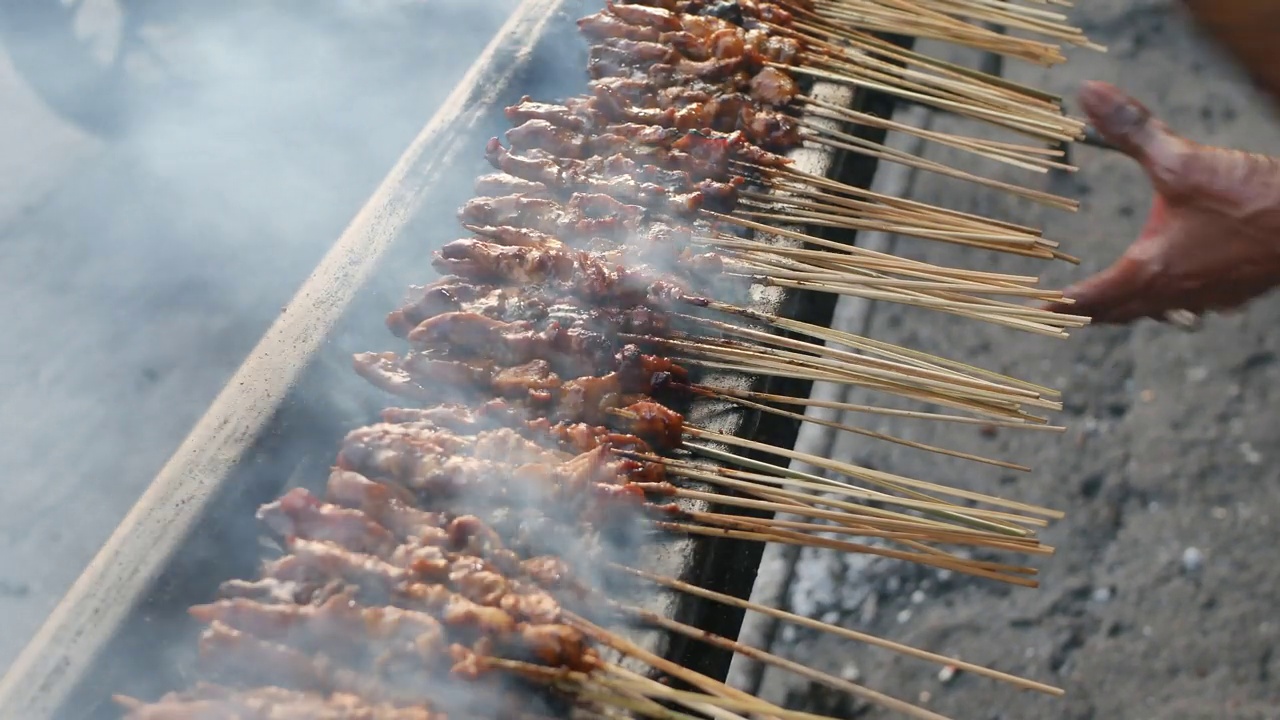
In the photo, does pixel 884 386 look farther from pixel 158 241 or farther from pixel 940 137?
pixel 158 241

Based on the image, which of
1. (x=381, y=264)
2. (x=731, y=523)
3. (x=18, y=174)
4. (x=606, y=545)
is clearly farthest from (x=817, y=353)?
(x=18, y=174)

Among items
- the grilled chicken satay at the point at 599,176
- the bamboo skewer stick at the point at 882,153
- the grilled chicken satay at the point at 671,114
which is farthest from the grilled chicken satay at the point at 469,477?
the bamboo skewer stick at the point at 882,153

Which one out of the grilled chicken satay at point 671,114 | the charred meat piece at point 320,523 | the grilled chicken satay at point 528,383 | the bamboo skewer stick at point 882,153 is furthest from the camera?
the grilled chicken satay at point 671,114

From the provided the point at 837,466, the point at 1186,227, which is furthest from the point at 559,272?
the point at 1186,227

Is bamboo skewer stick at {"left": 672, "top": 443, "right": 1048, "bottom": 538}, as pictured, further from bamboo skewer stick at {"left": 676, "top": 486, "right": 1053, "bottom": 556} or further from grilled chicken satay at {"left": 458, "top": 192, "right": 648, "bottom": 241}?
grilled chicken satay at {"left": 458, "top": 192, "right": 648, "bottom": 241}

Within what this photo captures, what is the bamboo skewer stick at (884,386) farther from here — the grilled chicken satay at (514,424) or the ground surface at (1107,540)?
the ground surface at (1107,540)

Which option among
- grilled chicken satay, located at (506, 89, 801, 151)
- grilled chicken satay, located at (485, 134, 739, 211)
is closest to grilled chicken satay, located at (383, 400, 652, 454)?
grilled chicken satay, located at (485, 134, 739, 211)
